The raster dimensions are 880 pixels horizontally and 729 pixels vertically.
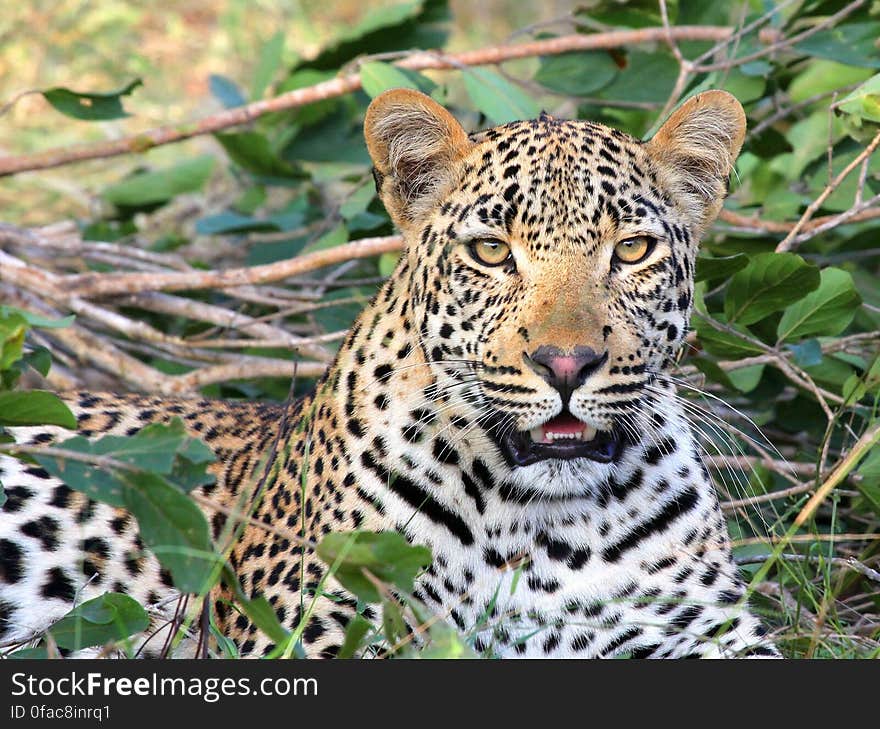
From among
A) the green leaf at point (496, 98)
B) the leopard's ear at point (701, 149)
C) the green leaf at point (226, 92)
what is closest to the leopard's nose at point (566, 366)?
the leopard's ear at point (701, 149)

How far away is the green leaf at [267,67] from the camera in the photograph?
810 centimetres

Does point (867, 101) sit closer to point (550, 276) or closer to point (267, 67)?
point (550, 276)

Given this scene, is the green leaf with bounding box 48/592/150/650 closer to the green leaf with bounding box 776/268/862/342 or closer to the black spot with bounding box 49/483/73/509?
the black spot with bounding box 49/483/73/509

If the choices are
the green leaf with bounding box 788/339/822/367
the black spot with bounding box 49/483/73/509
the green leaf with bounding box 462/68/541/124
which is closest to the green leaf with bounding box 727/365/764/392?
the green leaf with bounding box 788/339/822/367

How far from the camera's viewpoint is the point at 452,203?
16.8 feet

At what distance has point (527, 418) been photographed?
4.52 metres

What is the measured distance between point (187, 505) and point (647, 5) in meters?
4.97

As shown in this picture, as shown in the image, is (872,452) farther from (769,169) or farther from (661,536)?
(769,169)

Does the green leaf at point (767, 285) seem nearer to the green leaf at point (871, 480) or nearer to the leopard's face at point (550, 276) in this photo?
the leopard's face at point (550, 276)

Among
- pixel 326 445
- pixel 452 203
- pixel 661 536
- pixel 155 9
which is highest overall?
pixel 155 9

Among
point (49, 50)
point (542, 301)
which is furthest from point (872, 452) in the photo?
point (49, 50)

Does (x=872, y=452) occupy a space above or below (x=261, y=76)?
below

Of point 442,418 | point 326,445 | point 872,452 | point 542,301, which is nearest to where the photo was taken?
point 542,301

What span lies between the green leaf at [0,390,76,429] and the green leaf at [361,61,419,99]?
325 centimetres
